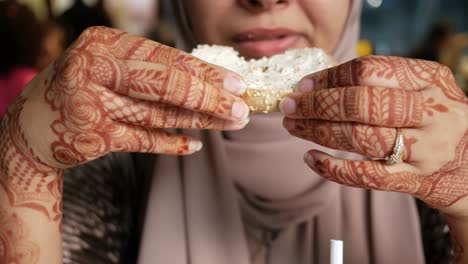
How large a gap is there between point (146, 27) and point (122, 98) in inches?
74.1

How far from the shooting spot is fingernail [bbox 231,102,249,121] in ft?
2.25

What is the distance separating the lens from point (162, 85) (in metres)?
0.66

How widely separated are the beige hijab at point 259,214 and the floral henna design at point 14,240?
0.27 m

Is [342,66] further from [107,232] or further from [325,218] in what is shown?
[107,232]

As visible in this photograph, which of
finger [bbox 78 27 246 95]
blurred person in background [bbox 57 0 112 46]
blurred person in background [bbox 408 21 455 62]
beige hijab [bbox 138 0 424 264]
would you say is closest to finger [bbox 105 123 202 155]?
finger [bbox 78 27 246 95]

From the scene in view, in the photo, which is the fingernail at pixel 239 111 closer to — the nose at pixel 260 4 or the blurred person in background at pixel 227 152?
the blurred person in background at pixel 227 152

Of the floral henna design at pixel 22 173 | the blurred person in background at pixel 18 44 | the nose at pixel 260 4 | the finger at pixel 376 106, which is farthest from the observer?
the blurred person in background at pixel 18 44

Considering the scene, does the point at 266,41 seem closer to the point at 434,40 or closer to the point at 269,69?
the point at 269,69

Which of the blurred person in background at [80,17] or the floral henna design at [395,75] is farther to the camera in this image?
the blurred person in background at [80,17]

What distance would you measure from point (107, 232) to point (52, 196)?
22 cm

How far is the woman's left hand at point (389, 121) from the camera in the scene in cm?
63

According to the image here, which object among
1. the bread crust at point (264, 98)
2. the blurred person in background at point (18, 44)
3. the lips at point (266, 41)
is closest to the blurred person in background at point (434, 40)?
the lips at point (266, 41)

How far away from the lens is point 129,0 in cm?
247

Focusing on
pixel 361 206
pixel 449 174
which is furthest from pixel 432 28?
pixel 449 174
